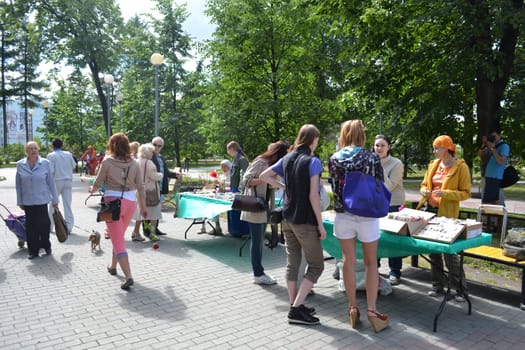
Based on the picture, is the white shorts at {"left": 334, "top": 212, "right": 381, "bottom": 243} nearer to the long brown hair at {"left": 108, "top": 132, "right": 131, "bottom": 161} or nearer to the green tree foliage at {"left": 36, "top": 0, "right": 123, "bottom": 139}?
the long brown hair at {"left": 108, "top": 132, "right": 131, "bottom": 161}

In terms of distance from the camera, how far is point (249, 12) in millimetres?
14195

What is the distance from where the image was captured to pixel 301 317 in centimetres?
405

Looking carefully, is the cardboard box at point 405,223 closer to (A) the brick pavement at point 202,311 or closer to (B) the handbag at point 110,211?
(A) the brick pavement at point 202,311

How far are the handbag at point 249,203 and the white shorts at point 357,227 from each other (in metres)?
1.43

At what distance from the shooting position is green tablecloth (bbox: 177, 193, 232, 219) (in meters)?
6.80

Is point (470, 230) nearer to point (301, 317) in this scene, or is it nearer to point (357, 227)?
point (357, 227)

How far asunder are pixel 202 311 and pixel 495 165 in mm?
6691

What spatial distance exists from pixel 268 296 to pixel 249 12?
38.1 feet

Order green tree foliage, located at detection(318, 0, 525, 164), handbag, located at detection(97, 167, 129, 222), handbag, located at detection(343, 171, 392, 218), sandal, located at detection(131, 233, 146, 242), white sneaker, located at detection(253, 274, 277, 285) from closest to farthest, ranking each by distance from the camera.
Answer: handbag, located at detection(343, 171, 392, 218) → handbag, located at detection(97, 167, 129, 222) → white sneaker, located at detection(253, 274, 277, 285) → sandal, located at detection(131, 233, 146, 242) → green tree foliage, located at detection(318, 0, 525, 164)

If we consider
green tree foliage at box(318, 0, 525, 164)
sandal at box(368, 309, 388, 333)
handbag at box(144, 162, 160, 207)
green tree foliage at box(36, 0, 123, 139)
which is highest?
green tree foliage at box(36, 0, 123, 139)

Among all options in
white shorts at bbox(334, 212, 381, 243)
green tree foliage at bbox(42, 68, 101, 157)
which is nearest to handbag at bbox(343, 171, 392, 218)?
white shorts at bbox(334, 212, 381, 243)

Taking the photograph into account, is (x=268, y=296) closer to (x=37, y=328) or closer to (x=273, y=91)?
(x=37, y=328)

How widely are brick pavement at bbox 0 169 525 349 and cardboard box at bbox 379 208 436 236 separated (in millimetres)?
895

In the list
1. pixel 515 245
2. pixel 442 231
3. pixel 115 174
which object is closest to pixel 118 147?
pixel 115 174
